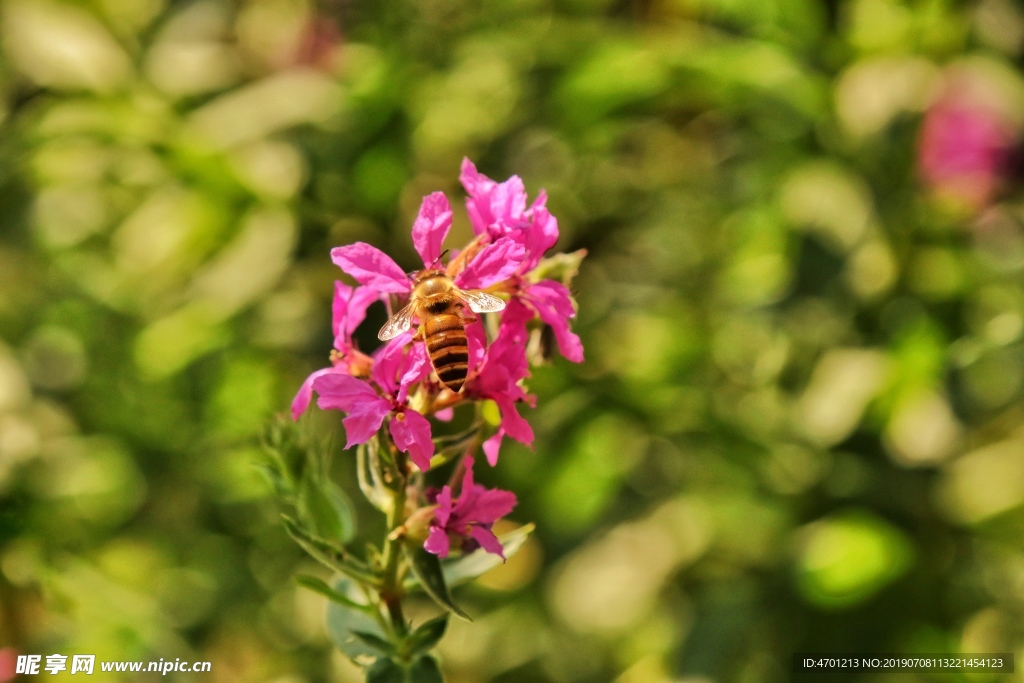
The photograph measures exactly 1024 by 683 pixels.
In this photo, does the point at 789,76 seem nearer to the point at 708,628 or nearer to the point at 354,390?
the point at 708,628

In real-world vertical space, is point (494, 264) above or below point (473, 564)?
above

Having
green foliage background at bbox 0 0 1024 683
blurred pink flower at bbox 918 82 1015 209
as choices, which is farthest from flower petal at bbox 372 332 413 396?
blurred pink flower at bbox 918 82 1015 209

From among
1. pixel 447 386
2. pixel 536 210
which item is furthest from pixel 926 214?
pixel 447 386

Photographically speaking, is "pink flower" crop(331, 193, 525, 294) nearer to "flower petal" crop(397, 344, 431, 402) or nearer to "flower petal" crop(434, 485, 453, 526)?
"flower petal" crop(397, 344, 431, 402)

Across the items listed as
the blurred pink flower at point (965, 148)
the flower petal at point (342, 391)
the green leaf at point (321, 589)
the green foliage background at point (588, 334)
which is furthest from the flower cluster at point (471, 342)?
the blurred pink flower at point (965, 148)

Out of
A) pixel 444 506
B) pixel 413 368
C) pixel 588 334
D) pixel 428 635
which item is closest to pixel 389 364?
pixel 413 368

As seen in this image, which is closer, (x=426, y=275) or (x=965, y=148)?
(x=426, y=275)

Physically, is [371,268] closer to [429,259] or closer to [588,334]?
[429,259]
